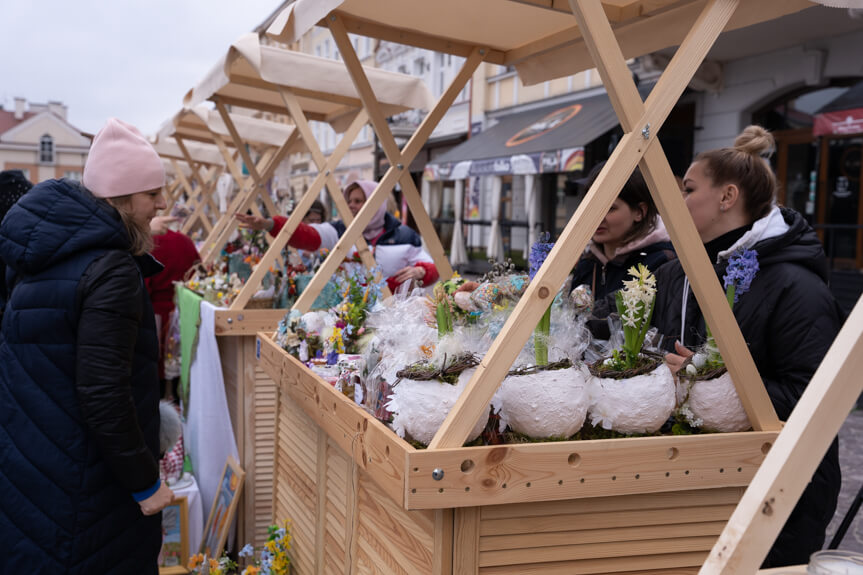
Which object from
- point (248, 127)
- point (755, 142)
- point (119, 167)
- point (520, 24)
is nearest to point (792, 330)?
point (755, 142)

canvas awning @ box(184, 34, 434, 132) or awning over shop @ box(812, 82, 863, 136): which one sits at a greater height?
awning over shop @ box(812, 82, 863, 136)

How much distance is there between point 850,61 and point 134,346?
8.95 m

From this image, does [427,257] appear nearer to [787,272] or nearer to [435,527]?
[787,272]

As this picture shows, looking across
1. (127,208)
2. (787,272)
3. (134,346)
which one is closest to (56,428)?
(134,346)

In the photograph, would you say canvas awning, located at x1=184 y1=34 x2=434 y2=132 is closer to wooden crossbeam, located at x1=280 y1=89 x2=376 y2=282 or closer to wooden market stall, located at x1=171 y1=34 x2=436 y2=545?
wooden market stall, located at x1=171 y1=34 x2=436 y2=545

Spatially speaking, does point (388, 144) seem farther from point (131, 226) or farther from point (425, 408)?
point (425, 408)

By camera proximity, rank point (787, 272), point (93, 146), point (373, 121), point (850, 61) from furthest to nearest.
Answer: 1. point (850, 61)
2. point (373, 121)
3. point (93, 146)
4. point (787, 272)

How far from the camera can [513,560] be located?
1656mm

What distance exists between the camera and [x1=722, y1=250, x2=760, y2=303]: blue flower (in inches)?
75.1

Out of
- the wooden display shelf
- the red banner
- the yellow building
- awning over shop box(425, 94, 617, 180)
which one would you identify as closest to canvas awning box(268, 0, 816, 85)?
the wooden display shelf

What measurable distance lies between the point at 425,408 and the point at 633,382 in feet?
1.69

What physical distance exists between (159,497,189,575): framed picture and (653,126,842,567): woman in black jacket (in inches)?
117

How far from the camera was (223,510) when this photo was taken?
3984 mm

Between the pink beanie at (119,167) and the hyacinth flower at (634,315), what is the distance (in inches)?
60.8
